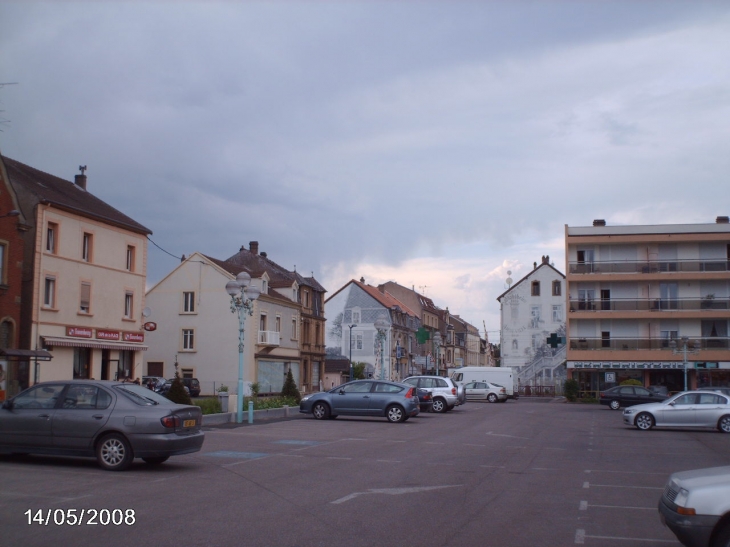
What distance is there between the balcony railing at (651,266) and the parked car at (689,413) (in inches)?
1374

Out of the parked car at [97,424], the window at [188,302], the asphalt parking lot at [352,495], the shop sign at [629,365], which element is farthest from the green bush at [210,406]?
the shop sign at [629,365]

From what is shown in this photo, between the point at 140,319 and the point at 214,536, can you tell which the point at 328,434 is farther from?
the point at 140,319

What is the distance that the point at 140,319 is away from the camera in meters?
43.7

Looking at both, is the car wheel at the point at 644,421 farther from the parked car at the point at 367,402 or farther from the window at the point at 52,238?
the window at the point at 52,238

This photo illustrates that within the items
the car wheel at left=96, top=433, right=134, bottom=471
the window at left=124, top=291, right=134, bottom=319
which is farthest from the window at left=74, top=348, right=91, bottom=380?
the car wheel at left=96, top=433, right=134, bottom=471

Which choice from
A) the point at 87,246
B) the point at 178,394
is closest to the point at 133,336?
the point at 87,246

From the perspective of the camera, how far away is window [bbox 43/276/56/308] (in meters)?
36.3

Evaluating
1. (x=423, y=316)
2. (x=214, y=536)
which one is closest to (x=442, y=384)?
(x=214, y=536)

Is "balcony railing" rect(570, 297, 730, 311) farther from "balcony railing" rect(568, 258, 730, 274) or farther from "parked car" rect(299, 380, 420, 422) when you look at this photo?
"parked car" rect(299, 380, 420, 422)

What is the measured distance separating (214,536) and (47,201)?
3157cm

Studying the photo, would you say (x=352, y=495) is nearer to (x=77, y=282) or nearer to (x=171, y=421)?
(x=171, y=421)

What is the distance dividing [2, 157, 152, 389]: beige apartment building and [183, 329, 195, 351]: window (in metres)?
11.8

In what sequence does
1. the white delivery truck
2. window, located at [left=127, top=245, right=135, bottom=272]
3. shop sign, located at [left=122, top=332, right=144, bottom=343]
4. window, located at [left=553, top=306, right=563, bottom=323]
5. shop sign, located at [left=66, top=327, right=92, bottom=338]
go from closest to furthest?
shop sign, located at [left=66, top=327, right=92, bottom=338]
shop sign, located at [left=122, top=332, right=144, bottom=343]
window, located at [left=127, top=245, right=135, bottom=272]
the white delivery truck
window, located at [left=553, top=306, right=563, bottom=323]

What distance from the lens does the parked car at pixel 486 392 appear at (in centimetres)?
5338
